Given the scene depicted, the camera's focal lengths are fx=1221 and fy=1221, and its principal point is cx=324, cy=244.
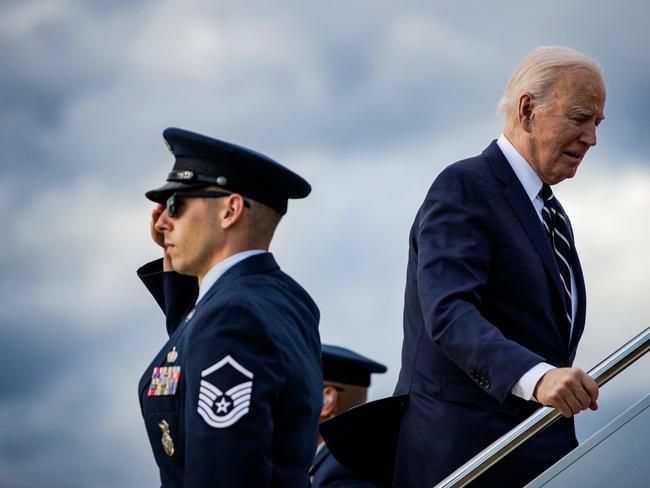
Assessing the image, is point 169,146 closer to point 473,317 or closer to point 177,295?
point 177,295

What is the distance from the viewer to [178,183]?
11.8ft

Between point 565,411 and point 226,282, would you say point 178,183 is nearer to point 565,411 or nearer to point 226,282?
point 226,282

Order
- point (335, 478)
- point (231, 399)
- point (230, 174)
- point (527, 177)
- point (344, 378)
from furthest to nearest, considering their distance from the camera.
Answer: point (344, 378) < point (335, 478) < point (527, 177) < point (230, 174) < point (231, 399)

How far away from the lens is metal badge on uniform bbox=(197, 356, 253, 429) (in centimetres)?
301

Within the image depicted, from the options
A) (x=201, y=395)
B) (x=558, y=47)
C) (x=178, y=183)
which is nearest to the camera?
(x=201, y=395)

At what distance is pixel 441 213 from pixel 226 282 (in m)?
0.86

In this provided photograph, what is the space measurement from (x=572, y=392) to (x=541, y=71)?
1.28m

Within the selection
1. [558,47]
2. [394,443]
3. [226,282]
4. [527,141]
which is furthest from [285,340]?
[558,47]

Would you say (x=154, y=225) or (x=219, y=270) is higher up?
(x=154, y=225)

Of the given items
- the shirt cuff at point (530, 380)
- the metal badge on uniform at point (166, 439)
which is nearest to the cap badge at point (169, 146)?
the metal badge on uniform at point (166, 439)

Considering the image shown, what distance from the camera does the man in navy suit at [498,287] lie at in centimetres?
366

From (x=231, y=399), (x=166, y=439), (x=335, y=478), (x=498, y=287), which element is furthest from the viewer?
(x=335, y=478)

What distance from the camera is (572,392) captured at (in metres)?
3.27

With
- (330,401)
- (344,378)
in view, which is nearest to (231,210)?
(330,401)
